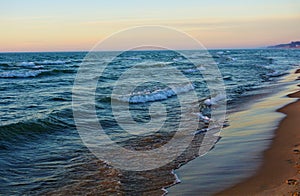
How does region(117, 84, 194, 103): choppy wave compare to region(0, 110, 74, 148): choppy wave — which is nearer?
region(0, 110, 74, 148): choppy wave

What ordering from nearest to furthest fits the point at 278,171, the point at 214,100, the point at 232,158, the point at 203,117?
1. the point at 278,171
2. the point at 232,158
3. the point at 203,117
4. the point at 214,100

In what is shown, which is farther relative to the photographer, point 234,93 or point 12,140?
point 234,93

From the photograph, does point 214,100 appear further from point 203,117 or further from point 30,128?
point 30,128

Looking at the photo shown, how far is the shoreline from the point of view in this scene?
4.77m

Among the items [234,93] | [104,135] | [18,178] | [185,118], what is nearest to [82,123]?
[104,135]

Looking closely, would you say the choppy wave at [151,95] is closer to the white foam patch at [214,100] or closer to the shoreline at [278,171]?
the white foam patch at [214,100]

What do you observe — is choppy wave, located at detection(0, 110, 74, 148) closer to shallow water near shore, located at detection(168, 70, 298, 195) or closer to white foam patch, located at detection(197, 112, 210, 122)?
white foam patch, located at detection(197, 112, 210, 122)

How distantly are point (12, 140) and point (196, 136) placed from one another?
4610 millimetres

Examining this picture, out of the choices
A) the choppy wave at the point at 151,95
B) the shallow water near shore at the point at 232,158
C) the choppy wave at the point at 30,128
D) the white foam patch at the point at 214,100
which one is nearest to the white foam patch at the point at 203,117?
the shallow water near shore at the point at 232,158

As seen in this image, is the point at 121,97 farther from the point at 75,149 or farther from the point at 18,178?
the point at 18,178

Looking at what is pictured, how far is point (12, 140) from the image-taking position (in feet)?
28.1

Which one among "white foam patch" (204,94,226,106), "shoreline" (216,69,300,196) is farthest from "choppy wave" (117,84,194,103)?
"shoreline" (216,69,300,196)

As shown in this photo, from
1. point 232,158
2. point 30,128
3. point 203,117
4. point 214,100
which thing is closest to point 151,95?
point 214,100

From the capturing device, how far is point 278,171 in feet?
18.2
